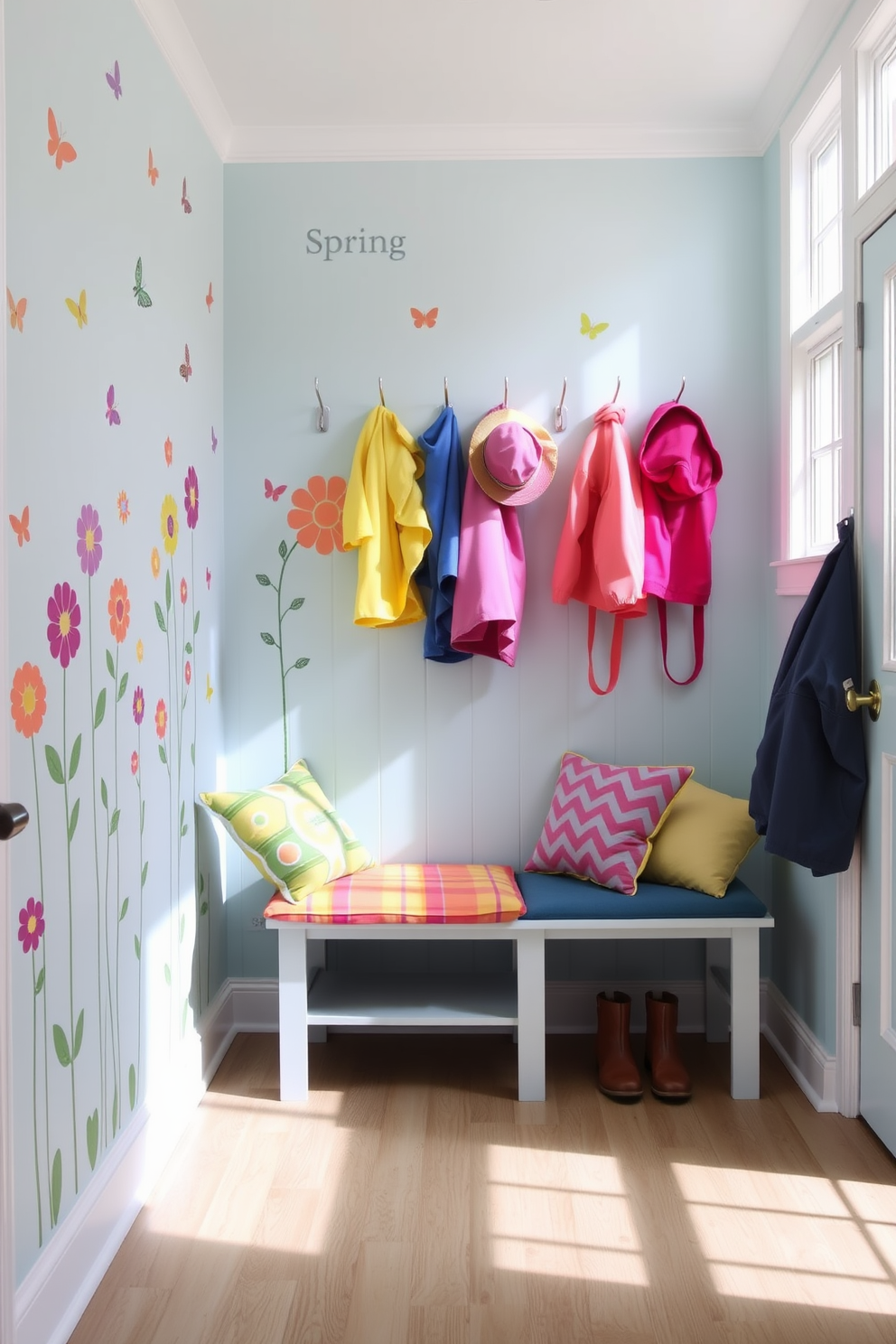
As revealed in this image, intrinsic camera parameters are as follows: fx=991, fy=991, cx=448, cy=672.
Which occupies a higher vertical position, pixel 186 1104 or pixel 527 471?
pixel 527 471

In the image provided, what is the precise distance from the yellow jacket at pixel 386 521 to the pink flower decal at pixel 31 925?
1321 mm

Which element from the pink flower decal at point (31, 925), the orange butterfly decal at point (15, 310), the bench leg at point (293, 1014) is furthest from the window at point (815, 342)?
the pink flower decal at point (31, 925)

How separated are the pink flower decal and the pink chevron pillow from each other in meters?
1.47

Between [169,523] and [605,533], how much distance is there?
3.73ft

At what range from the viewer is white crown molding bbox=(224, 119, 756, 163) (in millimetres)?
2816

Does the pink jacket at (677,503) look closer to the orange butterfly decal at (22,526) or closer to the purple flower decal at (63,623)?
the purple flower decal at (63,623)

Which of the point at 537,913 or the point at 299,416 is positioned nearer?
the point at 537,913

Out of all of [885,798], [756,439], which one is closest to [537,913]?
[885,798]

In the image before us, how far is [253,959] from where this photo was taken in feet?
9.58

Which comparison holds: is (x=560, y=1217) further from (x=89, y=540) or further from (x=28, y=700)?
(x=89, y=540)

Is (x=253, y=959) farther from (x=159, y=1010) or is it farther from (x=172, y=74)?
(x=172, y=74)

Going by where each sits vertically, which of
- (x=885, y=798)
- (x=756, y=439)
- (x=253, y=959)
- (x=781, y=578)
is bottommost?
(x=253, y=959)

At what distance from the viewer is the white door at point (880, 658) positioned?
6.79 feet

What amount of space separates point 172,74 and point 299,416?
885 millimetres
